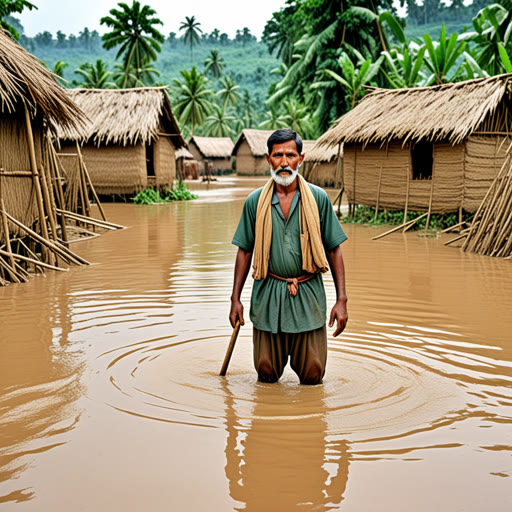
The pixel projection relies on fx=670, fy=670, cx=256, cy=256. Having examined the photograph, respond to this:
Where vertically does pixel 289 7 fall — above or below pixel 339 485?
above

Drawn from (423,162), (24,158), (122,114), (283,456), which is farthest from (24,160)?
(122,114)

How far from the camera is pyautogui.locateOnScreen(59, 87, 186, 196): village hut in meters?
21.5

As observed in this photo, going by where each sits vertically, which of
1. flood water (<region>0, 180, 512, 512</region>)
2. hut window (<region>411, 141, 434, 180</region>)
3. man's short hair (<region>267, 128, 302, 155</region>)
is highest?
man's short hair (<region>267, 128, 302, 155</region>)

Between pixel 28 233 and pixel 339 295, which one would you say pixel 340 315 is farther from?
pixel 28 233

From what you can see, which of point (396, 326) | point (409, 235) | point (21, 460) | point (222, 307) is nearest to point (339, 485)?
point (21, 460)

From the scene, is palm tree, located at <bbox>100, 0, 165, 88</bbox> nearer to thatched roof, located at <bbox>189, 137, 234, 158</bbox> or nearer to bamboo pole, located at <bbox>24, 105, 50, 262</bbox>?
thatched roof, located at <bbox>189, 137, 234, 158</bbox>

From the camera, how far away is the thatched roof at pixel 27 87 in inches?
323

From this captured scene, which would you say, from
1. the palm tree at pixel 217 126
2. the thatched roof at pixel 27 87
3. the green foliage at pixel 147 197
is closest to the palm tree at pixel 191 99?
the palm tree at pixel 217 126

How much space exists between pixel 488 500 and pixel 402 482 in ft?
1.20

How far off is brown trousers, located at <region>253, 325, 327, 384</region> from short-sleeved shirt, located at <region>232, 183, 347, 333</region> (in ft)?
0.27

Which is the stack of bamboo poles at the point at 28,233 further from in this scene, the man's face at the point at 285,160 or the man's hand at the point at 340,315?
the man's hand at the point at 340,315

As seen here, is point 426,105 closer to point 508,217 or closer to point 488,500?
point 508,217

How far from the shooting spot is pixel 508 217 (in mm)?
10031

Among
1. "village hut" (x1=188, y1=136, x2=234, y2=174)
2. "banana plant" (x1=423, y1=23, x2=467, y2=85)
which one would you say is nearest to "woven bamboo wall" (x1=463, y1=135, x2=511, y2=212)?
"banana plant" (x1=423, y1=23, x2=467, y2=85)
